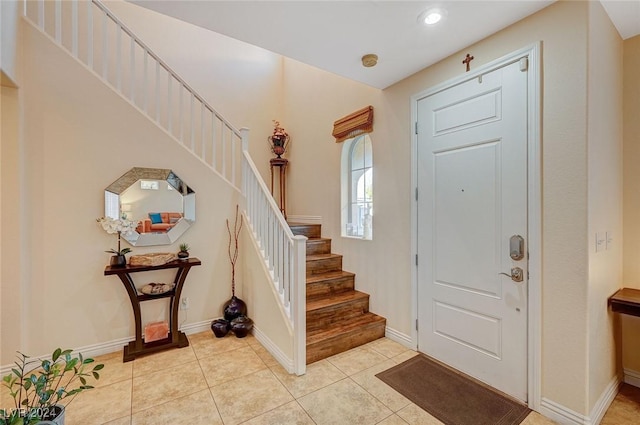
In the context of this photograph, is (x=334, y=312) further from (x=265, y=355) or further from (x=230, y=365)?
(x=230, y=365)

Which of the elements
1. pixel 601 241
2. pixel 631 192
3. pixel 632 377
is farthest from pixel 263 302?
pixel 631 192

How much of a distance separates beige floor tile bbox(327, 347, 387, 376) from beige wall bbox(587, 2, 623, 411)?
1.48 meters

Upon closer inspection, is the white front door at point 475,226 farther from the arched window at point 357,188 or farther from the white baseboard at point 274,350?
the white baseboard at point 274,350

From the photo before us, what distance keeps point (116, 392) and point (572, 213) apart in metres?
3.46

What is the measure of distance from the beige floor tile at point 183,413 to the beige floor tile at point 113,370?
1.95 feet

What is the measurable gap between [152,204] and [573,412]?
3.85 metres

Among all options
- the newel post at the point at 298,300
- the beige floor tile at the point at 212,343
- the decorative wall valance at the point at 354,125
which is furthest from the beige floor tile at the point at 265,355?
the decorative wall valance at the point at 354,125

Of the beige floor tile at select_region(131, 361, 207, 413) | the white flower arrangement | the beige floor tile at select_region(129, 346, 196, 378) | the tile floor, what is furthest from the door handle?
the white flower arrangement

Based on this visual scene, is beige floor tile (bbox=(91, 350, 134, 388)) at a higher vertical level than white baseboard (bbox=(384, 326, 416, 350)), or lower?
lower

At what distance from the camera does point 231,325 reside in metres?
3.13

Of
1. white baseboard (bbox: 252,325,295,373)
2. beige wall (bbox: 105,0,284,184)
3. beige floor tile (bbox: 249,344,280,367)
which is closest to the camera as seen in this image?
white baseboard (bbox: 252,325,295,373)

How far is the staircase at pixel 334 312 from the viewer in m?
2.70

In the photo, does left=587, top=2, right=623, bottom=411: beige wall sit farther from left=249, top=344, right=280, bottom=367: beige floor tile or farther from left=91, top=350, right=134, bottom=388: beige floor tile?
left=91, top=350, right=134, bottom=388: beige floor tile

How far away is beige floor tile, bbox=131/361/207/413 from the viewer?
81.9 inches
